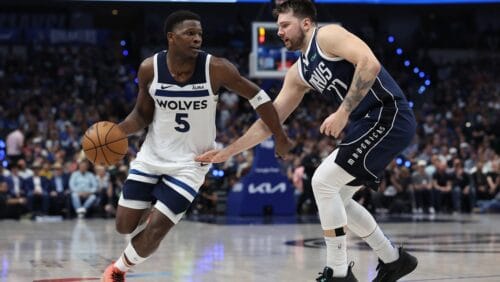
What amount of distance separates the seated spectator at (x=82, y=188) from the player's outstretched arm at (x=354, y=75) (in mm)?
11783

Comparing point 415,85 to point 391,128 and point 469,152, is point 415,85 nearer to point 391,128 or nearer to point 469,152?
point 469,152

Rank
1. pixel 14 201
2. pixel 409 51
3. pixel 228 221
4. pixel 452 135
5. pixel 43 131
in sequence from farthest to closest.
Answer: pixel 409 51 → pixel 452 135 → pixel 43 131 → pixel 14 201 → pixel 228 221

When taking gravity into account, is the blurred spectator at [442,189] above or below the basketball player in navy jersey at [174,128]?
below

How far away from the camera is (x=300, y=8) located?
6434 millimetres

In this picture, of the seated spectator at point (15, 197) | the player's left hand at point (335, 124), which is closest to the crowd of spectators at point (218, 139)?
the seated spectator at point (15, 197)

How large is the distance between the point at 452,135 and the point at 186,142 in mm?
17957

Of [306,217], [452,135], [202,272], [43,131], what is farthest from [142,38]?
[202,272]

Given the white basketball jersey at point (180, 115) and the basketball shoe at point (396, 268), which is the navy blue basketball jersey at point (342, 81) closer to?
the white basketball jersey at point (180, 115)

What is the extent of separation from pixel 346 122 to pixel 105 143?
1.83m

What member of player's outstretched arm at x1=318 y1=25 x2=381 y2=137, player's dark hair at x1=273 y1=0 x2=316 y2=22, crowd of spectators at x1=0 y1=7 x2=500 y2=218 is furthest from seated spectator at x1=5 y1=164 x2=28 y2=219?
player's outstretched arm at x1=318 y1=25 x2=381 y2=137

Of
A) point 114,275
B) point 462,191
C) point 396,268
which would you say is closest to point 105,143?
point 114,275

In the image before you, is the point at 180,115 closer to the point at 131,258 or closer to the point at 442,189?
the point at 131,258

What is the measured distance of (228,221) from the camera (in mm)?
15703

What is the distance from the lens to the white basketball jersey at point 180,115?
6.26 metres
